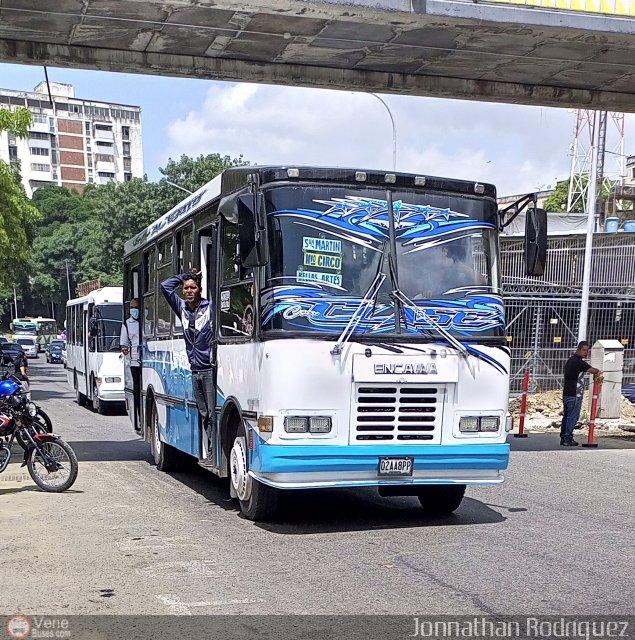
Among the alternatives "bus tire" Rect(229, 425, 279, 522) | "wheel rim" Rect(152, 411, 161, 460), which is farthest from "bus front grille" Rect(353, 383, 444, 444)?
"wheel rim" Rect(152, 411, 161, 460)

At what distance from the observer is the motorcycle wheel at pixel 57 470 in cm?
1049

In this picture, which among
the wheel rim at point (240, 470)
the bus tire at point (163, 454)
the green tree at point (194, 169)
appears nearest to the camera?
the wheel rim at point (240, 470)

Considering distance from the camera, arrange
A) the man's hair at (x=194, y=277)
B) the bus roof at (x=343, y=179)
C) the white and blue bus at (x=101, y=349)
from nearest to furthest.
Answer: the bus roof at (x=343, y=179) < the man's hair at (x=194, y=277) < the white and blue bus at (x=101, y=349)

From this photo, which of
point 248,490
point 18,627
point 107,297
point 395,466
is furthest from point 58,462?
point 107,297

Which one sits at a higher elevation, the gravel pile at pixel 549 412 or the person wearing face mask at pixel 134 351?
the person wearing face mask at pixel 134 351

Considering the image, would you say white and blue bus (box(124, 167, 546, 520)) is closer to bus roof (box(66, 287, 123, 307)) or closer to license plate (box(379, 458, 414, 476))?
license plate (box(379, 458, 414, 476))

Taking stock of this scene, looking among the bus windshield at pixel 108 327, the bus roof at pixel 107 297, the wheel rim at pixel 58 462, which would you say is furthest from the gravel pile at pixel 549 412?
the wheel rim at pixel 58 462

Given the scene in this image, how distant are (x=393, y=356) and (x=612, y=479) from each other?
5.47 m

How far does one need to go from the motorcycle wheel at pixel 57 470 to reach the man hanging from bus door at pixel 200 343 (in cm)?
167

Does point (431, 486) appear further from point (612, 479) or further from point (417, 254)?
point (612, 479)

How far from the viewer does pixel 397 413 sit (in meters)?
8.30

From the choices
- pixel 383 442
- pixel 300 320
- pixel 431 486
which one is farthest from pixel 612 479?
pixel 300 320

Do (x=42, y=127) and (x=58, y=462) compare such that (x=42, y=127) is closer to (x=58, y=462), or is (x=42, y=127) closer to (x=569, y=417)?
(x=569, y=417)

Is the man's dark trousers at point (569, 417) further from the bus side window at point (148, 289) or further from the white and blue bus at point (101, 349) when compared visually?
the white and blue bus at point (101, 349)
